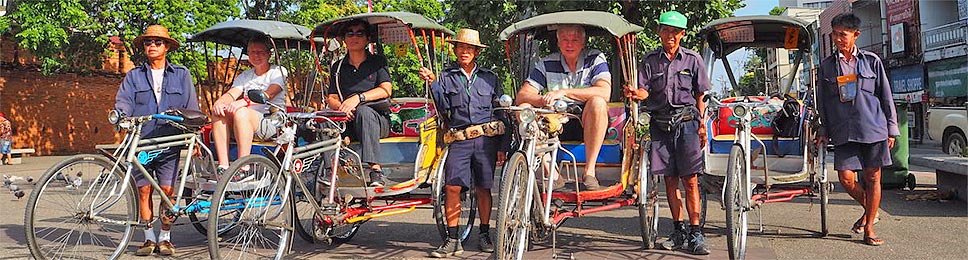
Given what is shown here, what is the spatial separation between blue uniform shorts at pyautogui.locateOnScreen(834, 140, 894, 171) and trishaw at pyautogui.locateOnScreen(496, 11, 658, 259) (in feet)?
5.35

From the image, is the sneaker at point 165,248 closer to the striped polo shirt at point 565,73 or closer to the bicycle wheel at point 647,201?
the striped polo shirt at point 565,73

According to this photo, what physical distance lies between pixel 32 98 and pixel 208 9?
8094mm

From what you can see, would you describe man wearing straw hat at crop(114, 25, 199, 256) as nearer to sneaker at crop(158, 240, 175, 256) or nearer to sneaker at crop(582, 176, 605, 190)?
sneaker at crop(158, 240, 175, 256)

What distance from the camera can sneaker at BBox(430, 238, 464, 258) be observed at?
652 centimetres

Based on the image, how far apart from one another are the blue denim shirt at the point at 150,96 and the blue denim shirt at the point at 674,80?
3.81 m

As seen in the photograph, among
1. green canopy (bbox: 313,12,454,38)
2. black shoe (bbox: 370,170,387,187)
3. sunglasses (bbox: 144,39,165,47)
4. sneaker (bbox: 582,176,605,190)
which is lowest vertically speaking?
sneaker (bbox: 582,176,605,190)

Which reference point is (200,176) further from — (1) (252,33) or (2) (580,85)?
(2) (580,85)

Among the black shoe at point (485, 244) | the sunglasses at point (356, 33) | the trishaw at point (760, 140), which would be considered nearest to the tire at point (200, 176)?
the sunglasses at point (356, 33)

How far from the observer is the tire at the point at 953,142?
53.5ft

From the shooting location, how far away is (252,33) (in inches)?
293

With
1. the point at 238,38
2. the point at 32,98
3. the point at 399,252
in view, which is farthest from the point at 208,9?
the point at 399,252

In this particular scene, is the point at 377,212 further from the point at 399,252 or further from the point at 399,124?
the point at 399,124

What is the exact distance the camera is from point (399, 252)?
22.3 ft

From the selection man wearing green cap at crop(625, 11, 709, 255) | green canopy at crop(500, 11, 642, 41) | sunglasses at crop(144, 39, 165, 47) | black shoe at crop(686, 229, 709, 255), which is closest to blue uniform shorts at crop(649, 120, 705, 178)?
man wearing green cap at crop(625, 11, 709, 255)
